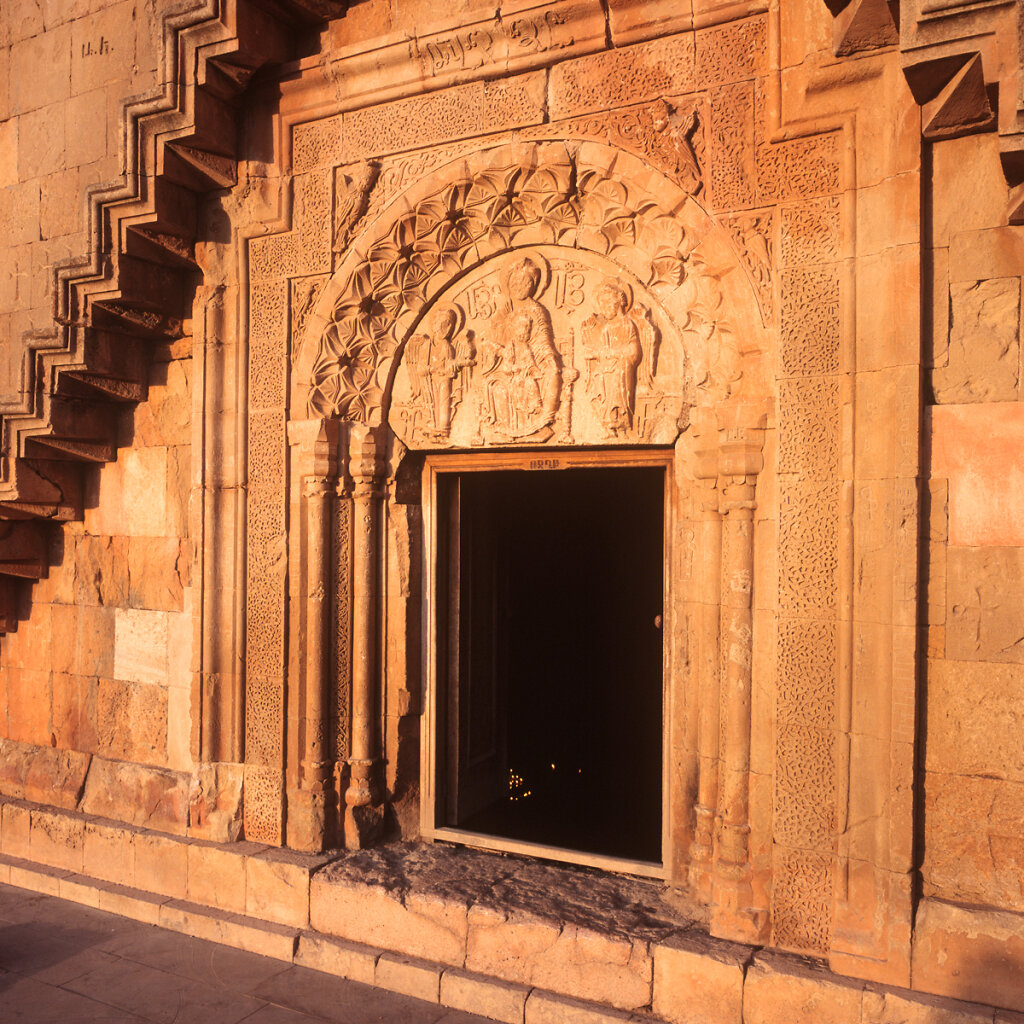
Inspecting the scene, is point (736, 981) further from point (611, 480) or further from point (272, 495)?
point (611, 480)

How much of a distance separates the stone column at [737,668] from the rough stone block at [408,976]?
140cm

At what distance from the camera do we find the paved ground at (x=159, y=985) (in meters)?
4.32

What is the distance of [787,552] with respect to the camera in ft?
13.2

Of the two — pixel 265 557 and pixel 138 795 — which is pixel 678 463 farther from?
pixel 138 795

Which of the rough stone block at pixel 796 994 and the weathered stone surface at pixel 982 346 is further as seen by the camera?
the rough stone block at pixel 796 994

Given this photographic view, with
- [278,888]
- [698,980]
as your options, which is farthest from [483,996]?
[278,888]

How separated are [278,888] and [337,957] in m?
0.55

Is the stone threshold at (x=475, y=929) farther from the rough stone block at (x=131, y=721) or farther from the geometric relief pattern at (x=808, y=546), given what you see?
the geometric relief pattern at (x=808, y=546)

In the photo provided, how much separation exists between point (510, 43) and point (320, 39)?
1309 mm

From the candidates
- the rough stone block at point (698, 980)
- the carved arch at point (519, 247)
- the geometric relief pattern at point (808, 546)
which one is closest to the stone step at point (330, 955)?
the rough stone block at point (698, 980)

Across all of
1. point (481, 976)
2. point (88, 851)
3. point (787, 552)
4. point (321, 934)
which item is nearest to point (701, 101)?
point (787, 552)

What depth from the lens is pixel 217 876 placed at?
5273mm

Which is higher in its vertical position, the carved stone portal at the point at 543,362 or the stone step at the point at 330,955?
the carved stone portal at the point at 543,362

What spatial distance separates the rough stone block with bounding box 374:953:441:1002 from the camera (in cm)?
447
